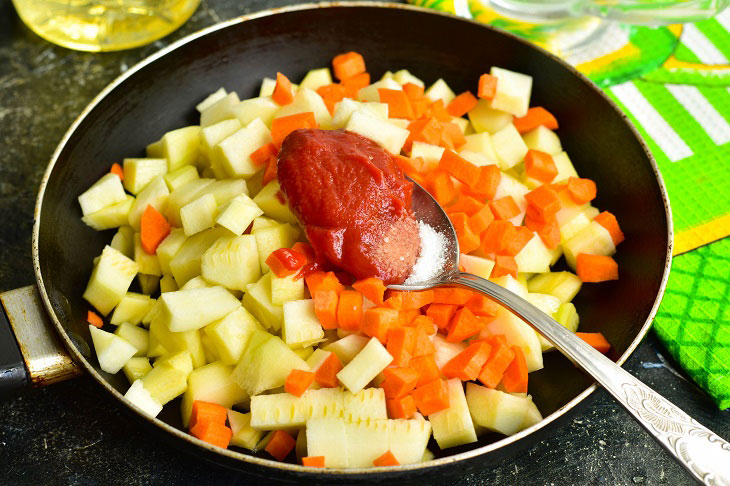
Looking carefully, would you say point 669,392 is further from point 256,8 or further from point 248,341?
point 256,8

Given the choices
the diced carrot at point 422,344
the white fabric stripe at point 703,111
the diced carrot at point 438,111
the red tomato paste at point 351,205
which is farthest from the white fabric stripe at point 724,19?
the diced carrot at point 422,344

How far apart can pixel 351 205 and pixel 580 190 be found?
26.3 inches

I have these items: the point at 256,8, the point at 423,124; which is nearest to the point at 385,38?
the point at 423,124

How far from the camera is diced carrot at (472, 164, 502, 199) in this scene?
5.82 ft

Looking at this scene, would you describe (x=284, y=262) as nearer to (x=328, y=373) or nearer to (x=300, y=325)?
(x=300, y=325)

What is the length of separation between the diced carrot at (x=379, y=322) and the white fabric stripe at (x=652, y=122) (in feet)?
3.74

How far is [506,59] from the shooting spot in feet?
6.86

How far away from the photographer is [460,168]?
1.77m

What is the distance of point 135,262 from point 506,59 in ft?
4.03

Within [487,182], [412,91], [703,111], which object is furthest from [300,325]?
[703,111]

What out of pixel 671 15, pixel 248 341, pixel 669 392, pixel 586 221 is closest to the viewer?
pixel 248 341

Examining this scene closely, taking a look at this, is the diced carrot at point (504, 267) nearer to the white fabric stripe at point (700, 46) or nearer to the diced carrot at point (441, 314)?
the diced carrot at point (441, 314)

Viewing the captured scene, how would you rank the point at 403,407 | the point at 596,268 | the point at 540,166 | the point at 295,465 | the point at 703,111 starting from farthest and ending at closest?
1. the point at 703,111
2. the point at 540,166
3. the point at 596,268
4. the point at 403,407
5. the point at 295,465

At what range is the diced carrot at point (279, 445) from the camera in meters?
1.47
